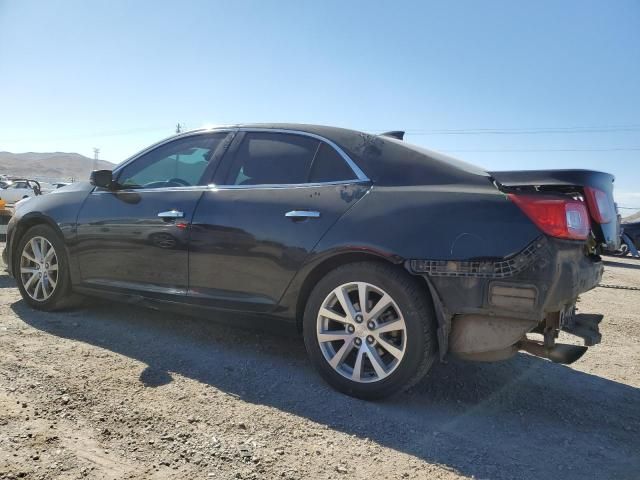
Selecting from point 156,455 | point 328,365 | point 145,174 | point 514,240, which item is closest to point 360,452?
point 328,365

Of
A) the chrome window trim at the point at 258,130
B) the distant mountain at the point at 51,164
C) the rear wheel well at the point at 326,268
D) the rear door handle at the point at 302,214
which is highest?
the distant mountain at the point at 51,164

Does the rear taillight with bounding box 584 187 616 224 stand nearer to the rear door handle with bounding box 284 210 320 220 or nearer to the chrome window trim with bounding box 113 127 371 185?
the chrome window trim with bounding box 113 127 371 185

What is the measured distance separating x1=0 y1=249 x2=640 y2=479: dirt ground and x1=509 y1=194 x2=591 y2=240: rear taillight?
111cm

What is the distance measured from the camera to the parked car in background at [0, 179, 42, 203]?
76.9ft

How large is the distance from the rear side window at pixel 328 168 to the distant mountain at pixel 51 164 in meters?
132

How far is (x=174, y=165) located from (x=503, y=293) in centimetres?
270

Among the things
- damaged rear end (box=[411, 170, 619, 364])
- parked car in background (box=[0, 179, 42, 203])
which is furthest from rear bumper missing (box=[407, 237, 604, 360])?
parked car in background (box=[0, 179, 42, 203])

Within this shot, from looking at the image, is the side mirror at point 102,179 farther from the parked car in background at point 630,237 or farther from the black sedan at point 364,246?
the parked car in background at point 630,237

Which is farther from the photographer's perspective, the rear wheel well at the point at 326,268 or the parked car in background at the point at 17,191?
the parked car in background at the point at 17,191

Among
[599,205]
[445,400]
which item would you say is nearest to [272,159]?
[445,400]

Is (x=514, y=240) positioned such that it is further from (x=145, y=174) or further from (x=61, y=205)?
(x=61, y=205)

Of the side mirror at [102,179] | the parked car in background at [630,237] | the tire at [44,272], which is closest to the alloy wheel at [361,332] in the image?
the side mirror at [102,179]

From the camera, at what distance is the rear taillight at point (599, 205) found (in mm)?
2775

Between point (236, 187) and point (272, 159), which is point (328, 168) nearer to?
point (272, 159)
